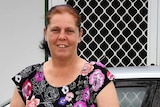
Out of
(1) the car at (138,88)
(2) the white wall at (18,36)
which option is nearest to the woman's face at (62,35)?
(1) the car at (138,88)

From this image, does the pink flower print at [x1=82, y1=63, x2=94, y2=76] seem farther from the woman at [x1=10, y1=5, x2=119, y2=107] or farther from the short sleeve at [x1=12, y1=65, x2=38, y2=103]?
the short sleeve at [x1=12, y1=65, x2=38, y2=103]

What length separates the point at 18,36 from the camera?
21.9 ft

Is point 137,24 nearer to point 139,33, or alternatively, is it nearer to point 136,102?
point 139,33

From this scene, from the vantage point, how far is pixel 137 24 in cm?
694

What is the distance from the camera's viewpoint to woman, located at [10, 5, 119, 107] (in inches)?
89.6

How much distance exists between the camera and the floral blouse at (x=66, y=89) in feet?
7.48

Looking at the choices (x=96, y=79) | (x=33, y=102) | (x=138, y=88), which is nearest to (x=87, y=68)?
(x=96, y=79)

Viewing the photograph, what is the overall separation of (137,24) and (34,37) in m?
1.57

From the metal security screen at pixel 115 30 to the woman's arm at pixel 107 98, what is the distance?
15.3 feet

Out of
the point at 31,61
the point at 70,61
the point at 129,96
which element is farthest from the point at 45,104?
the point at 31,61

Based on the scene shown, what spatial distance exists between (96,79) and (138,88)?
87 cm

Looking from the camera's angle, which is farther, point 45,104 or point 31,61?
point 31,61

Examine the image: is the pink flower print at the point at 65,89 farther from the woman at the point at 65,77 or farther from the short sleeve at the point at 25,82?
the short sleeve at the point at 25,82

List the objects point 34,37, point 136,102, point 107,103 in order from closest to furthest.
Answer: point 107,103, point 136,102, point 34,37
